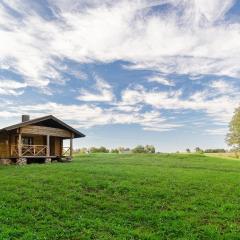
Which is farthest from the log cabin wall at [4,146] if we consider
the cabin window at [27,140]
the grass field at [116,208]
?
the grass field at [116,208]

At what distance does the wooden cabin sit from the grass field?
58.4 ft

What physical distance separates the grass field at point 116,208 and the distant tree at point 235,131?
181 ft

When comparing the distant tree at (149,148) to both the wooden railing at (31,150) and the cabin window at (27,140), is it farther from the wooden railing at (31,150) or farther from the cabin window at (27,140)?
the cabin window at (27,140)

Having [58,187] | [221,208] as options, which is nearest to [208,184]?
[221,208]

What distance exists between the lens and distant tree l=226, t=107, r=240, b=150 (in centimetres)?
7662

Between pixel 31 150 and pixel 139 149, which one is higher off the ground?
pixel 139 149

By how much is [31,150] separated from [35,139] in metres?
2.38

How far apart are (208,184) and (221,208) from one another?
6463 millimetres

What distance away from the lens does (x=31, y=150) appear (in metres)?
45.0

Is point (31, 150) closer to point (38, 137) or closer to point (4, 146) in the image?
point (38, 137)

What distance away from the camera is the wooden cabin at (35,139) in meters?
41.5

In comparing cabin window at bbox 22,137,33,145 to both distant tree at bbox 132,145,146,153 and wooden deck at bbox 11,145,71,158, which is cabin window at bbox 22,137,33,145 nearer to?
wooden deck at bbox 11,145,71,158

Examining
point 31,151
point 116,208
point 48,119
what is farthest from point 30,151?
point 116,208

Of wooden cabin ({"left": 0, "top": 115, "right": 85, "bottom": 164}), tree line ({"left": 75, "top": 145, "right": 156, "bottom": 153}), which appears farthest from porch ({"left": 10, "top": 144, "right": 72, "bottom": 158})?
tree line ({"left": 75, "top": 145, "right": 156, "bottom": 153})
